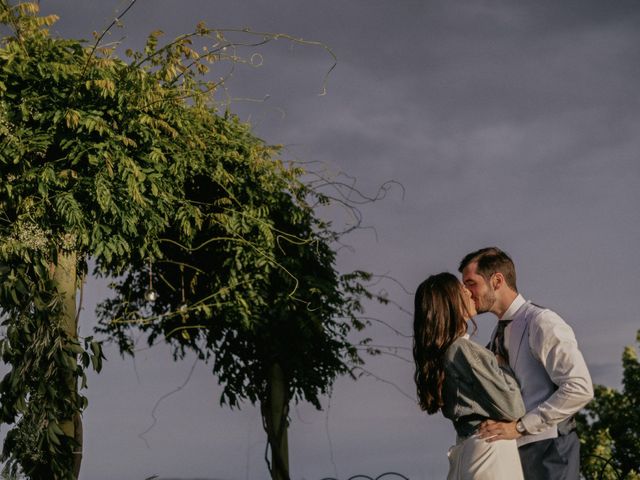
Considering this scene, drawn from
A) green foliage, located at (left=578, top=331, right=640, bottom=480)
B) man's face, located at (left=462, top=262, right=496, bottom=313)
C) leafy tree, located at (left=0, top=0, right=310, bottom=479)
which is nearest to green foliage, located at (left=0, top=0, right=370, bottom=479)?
leafy tree, located at (left=0, top=0, right=310, bottom=479)

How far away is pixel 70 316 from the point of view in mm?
6512

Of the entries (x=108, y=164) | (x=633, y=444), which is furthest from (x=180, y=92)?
(x=633, y=444)

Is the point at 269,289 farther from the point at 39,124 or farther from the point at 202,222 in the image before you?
the point at 39,124

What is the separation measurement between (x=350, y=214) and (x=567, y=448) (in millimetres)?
5129

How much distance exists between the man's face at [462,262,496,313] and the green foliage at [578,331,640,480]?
1804cm

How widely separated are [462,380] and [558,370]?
0.45 m

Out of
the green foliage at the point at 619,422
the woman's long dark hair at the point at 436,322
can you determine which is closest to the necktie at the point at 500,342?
the woman's long dark hair at the point at 436,322

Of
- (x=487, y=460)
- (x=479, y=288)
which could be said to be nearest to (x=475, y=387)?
(x=487, y=460)

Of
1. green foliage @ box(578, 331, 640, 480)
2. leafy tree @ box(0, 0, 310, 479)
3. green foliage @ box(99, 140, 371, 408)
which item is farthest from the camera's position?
green foliage @ box(578, 331, 640, 480)

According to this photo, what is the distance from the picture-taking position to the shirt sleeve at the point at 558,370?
3369 millimetres

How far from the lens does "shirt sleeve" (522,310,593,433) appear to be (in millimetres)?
3369

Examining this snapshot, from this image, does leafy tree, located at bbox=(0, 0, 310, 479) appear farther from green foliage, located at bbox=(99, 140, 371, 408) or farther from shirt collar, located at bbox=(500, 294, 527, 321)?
shirt collar, located at bbox=(500, 294, 527, 321)

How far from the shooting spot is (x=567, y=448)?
349 cm

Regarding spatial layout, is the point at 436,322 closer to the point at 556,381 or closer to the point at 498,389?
the point at 498,389
